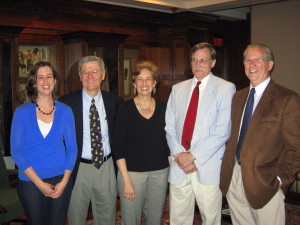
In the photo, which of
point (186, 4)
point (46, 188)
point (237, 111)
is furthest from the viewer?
point (186, 4)

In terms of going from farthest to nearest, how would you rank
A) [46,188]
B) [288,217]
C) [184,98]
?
[288,217] < [184,98] < [46,188]

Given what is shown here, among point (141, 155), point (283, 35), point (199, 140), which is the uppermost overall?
point (283, 35)

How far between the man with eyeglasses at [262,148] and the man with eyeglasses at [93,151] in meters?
0.86

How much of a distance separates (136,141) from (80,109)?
478 millimetres

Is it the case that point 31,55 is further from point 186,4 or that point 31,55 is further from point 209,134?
point 209,134

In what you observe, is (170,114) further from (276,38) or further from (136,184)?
(276,38)

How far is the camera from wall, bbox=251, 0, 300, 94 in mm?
6039

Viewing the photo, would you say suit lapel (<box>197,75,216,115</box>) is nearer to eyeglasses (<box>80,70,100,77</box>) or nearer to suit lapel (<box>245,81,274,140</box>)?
suit lapel (<box>245,81,274,140</box>)

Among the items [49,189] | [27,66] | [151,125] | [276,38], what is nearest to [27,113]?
[49,189]

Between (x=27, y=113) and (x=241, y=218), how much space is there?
1.60 meters

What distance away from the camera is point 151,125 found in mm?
2400

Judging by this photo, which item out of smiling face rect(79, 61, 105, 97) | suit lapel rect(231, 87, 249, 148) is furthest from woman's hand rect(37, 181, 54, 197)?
suit lapel rect(231, 87, 249, 148)

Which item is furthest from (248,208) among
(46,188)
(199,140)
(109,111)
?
(46,188)

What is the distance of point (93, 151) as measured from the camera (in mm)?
2359
